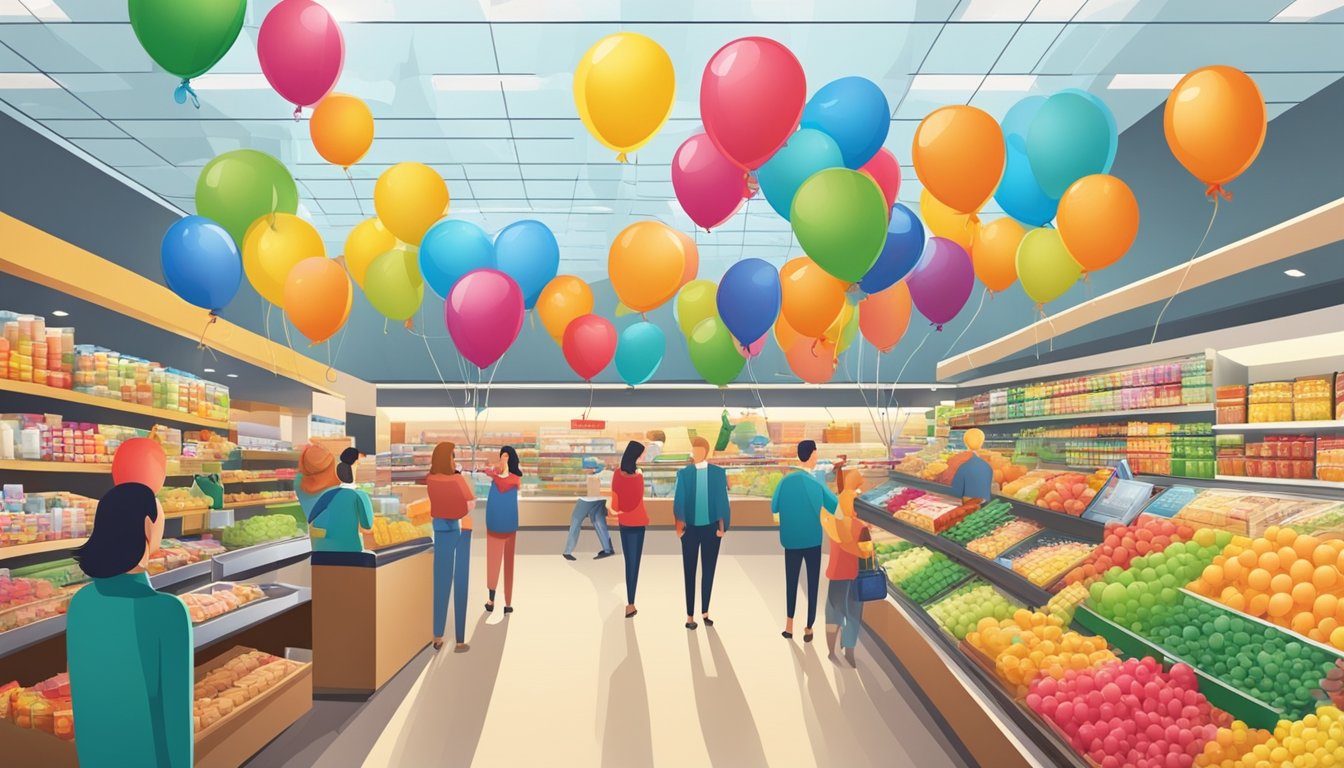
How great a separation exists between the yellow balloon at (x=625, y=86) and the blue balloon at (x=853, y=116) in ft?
2.45

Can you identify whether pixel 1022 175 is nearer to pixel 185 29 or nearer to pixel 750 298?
pixel 750 298

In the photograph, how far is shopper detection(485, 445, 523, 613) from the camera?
6223 millimetres

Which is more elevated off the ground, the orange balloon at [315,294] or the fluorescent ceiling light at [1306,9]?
the fluorescent ceiling light at [1306,9]

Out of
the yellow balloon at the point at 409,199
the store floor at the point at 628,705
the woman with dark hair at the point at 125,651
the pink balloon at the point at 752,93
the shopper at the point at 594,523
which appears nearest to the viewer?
the woman with dark hair at the point at 125,651

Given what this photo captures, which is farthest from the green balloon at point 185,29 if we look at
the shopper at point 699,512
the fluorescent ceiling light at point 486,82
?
the shopper at point 699,512

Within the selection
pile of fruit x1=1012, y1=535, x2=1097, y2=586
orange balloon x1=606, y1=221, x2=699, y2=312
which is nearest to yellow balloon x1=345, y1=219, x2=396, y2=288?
orange balloon x1=606, y1=221, x2=699, y2=312

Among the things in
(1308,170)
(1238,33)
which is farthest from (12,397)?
(1308,170)

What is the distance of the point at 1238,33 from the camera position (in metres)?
5.23

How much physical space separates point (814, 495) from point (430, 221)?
3.23m

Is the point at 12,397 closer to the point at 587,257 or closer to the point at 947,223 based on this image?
the point at 947,223

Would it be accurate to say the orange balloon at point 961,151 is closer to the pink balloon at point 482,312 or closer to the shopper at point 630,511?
the pink balloon at point 482,312

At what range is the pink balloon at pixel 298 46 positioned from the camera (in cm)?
353

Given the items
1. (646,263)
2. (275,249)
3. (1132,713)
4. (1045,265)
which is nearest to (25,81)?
(275,249)

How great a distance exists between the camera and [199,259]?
13.5ft
